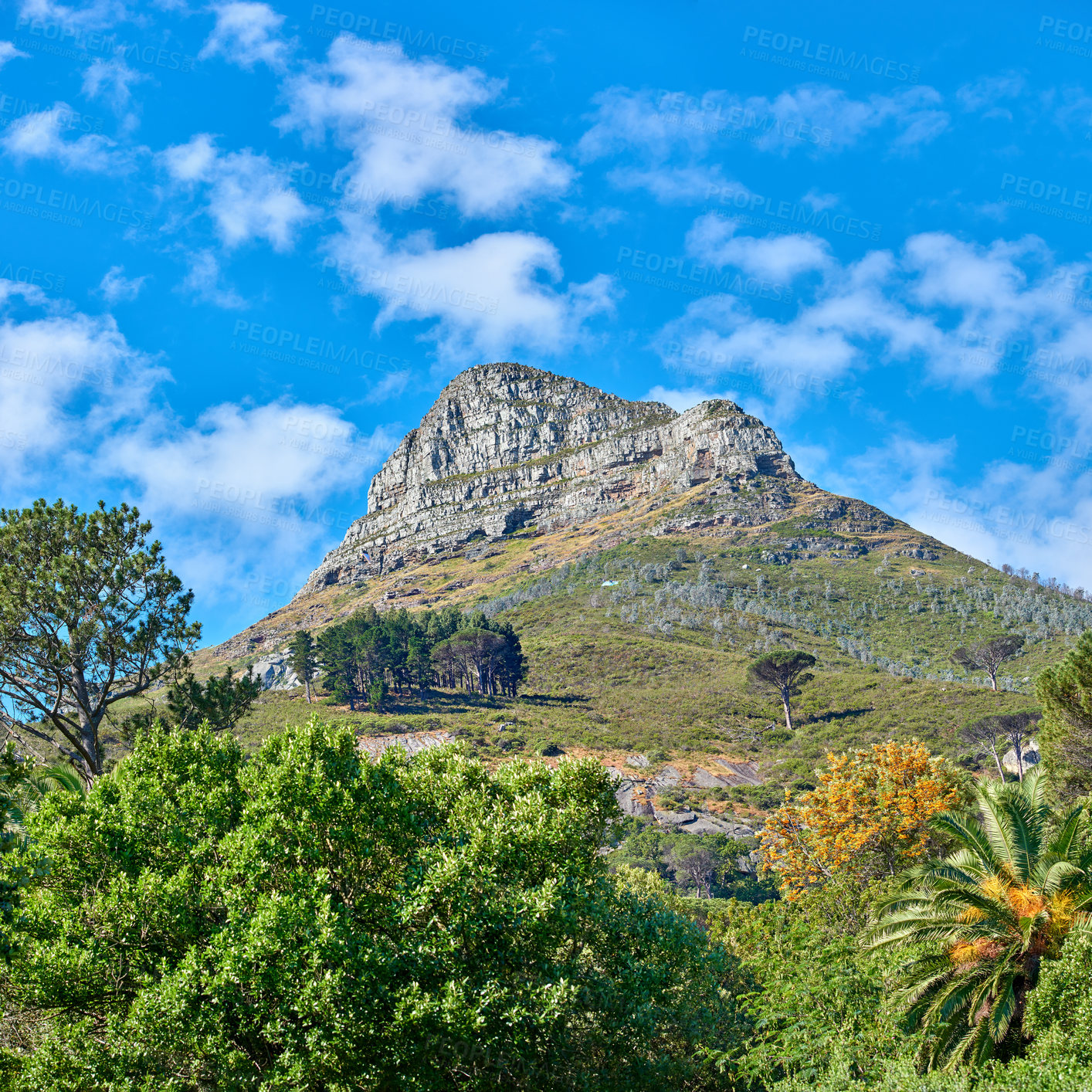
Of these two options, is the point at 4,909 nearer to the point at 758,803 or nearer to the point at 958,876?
the point at 958,876

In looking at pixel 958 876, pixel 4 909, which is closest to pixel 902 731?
pixel 958 876

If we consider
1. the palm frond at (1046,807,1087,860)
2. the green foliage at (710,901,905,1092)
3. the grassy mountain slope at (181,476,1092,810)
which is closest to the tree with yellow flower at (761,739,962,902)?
the green foliage at (710,901,905,1092)

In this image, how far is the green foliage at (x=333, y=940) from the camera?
859 cm

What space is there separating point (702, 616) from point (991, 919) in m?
89.2

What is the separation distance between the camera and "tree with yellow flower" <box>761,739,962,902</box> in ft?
69.3

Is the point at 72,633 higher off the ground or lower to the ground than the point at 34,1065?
higher

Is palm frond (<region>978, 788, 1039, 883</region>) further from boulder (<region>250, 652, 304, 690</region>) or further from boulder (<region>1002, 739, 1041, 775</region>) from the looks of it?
boulder (<region>250, 652, 304, 690</region>)

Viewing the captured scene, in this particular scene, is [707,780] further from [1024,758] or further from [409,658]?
[409,658]

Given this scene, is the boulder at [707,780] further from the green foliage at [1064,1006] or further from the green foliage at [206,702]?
the green foliage at [1064,1006]

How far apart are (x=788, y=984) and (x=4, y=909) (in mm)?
13683

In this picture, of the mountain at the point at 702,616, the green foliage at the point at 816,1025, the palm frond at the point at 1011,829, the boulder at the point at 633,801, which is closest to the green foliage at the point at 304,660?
the mountain at the point at 702,616

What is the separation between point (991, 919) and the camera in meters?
12.7

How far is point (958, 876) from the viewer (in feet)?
49.1

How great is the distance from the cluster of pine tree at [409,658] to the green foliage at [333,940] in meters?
58.0
